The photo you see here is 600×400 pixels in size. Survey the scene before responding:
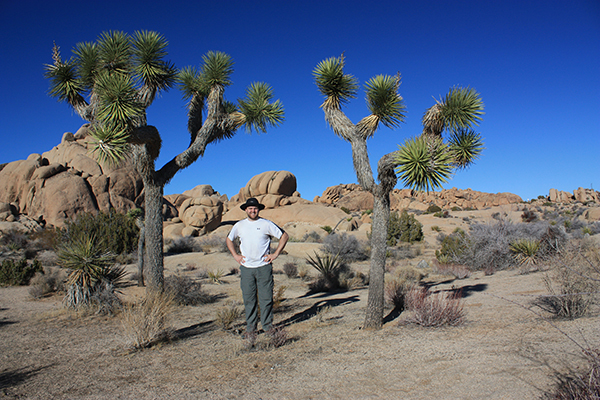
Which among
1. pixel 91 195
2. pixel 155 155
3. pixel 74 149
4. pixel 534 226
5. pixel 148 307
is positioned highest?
pixel 74 149

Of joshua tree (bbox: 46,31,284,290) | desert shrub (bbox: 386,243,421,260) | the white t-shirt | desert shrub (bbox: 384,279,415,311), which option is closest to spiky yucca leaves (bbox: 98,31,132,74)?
joshua tree (bbox: 46,31,284,290)

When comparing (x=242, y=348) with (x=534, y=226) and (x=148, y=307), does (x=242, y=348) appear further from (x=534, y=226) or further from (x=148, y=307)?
(x=534, y=226)

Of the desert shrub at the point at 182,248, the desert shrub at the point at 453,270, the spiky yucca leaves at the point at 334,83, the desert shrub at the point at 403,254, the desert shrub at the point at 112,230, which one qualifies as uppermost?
the spiky yucca leaves at the point at 334,83

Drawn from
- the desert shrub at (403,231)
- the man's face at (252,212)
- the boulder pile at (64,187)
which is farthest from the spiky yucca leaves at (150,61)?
the boulder pile at (64,187)

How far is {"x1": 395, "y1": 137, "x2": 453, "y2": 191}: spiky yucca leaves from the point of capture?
17.8 ft

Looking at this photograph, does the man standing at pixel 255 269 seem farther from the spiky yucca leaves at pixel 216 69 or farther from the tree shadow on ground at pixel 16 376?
the spiky yucca leaves at pixel 216 69

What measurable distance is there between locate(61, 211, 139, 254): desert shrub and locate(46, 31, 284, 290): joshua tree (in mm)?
9452

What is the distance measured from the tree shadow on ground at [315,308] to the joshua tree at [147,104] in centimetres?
325

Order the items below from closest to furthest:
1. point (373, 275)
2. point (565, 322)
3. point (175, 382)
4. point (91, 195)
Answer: point (175, 382) → point (565, 322) → point (373, 275) → point (91, 195)

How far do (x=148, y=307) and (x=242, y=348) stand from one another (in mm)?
1771

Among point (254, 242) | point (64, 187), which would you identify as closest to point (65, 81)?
point (254, 242)

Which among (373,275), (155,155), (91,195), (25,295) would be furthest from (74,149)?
(373,275)

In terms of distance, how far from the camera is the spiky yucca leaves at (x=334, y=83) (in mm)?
7025

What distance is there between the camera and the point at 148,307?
5.66 meters
